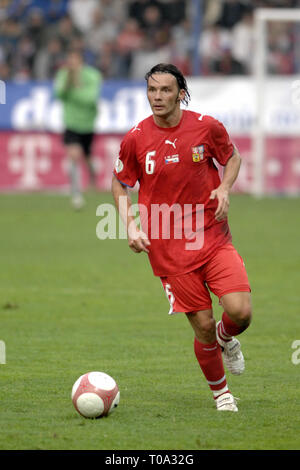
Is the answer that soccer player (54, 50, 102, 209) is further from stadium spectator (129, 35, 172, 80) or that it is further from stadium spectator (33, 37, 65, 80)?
stadium spectator (33, 37, 65, 80)

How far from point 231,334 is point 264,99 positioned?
1548 centimetres

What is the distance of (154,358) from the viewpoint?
823 centimetres

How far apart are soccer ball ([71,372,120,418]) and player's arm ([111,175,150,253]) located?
841 millimetres

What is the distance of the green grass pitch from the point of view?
5.92 m

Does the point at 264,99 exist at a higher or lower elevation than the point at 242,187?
higher

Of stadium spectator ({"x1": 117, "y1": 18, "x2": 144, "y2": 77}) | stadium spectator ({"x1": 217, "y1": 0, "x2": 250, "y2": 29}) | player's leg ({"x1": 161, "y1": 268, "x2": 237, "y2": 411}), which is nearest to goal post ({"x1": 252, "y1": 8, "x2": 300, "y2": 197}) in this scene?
stadium spectator ({"x1": 217, "y1": 0, "x2": 250, "y2": 29})

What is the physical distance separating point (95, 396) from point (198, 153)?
5.49 ft

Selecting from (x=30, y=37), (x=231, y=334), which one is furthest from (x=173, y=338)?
(x=30, y=37)

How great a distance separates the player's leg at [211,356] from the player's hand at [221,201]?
1.99ft

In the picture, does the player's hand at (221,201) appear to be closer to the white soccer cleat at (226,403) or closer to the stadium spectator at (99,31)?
the white soccer cleat at (226,403)

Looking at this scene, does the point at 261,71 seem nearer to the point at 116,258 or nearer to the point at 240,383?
the point at 116,258

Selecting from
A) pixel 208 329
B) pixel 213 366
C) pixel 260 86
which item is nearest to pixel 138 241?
pixel 208 329

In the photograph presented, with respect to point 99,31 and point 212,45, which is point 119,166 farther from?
point 99,31

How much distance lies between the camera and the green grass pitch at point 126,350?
5.92 metres
